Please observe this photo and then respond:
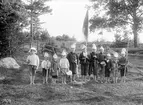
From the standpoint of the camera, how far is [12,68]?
13648 millimetres

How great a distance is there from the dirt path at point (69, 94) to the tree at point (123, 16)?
809 inches

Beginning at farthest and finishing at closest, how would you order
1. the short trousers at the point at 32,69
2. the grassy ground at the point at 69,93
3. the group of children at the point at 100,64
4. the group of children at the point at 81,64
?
the group of children at the point at 100,64 < the group of children at the point at 81,64 < the short trousers at the point at 32,69 < the grassy ground at the point at 69,93

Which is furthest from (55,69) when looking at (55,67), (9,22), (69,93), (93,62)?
(9,22)

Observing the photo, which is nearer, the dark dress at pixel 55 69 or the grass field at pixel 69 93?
the grass field at pixel 69 93

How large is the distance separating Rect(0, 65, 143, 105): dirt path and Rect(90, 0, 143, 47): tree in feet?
67.4

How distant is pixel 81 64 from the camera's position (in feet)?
38.1

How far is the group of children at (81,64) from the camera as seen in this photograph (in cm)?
1059

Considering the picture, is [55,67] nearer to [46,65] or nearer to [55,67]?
[55,67]

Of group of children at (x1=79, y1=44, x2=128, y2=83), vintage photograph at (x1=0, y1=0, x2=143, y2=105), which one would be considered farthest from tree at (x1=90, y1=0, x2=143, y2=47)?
group of children at (x1=79, y1=44, x2=128, y2=83)

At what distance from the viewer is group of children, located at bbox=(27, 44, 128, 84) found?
417 inches

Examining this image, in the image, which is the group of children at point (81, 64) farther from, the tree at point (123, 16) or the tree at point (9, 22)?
the tree at point (123, 16)

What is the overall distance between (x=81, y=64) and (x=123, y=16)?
21.4 m

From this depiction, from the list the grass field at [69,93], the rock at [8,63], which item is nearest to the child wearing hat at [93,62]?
the grass field at [69,93]

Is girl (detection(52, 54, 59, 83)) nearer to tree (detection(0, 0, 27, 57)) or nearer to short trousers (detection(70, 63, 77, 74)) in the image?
short trousers (detection(70, 63, 77, 74))
